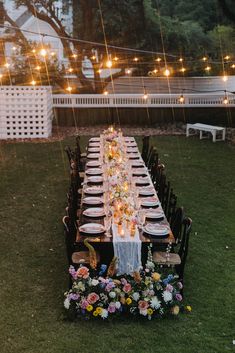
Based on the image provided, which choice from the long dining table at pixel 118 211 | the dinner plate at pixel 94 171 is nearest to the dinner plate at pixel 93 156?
the long dining table at pixel 118 211

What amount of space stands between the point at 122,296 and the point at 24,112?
472 inches

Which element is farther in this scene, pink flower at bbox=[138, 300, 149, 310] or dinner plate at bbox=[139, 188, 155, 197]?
dinner plate at bbox=[139, 188, 155, 197]

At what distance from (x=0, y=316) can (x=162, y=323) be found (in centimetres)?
198

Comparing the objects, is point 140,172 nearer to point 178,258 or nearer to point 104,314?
point 178,258

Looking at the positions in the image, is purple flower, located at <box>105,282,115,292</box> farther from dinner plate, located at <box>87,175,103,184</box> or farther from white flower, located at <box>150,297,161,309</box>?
dinner plate, located at <box>87,175,103,184</box>

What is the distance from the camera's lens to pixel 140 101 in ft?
61.0

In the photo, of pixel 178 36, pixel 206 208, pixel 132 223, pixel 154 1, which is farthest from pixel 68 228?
pixel 154 1

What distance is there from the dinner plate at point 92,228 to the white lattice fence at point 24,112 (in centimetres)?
1063

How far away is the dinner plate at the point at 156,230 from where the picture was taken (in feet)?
20.3

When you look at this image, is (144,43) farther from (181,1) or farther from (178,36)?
(181,1)

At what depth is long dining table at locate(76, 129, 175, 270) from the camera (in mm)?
6125

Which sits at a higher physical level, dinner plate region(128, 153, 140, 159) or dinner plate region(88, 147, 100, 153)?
dinner plate region(88, 147, 100, 153)

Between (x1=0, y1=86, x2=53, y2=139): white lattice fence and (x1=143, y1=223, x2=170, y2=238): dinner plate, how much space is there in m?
10.8

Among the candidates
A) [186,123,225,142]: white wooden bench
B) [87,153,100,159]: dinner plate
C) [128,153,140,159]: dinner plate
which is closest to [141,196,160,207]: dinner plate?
[128,153,140,159]: dinner plate
